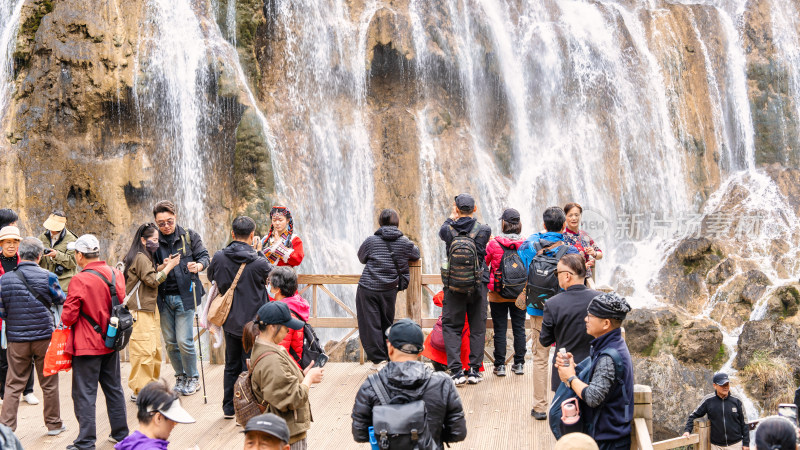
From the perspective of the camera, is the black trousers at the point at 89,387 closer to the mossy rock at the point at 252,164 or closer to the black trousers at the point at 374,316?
the black trousers at the point at 374,316

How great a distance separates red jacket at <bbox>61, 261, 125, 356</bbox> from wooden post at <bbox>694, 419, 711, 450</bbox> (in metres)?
6.61

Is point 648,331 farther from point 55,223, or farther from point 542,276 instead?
point 55,223

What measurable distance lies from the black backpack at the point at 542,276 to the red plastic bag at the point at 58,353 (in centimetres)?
414

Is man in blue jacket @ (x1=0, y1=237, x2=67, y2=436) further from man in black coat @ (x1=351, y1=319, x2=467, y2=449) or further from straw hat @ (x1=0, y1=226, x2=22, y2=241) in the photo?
man in black coat @ (x1=351, y1=319, x2=467, y2=449)

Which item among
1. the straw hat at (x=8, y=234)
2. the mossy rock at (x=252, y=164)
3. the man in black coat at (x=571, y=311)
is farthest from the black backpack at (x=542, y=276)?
the mossy rock at (x=252, y=164)

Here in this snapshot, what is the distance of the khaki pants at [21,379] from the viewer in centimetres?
642

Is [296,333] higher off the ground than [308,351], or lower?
higher

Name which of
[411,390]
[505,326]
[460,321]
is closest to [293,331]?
[411,390]

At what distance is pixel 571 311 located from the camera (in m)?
5.02

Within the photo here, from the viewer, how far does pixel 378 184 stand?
19.9 m

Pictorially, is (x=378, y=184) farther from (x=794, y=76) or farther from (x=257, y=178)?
(x=794, y=76)

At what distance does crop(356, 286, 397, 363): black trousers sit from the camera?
7.78 meters

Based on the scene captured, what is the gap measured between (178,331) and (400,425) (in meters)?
4.47

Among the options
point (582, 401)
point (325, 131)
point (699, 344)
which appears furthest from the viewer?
point (325, 131)
